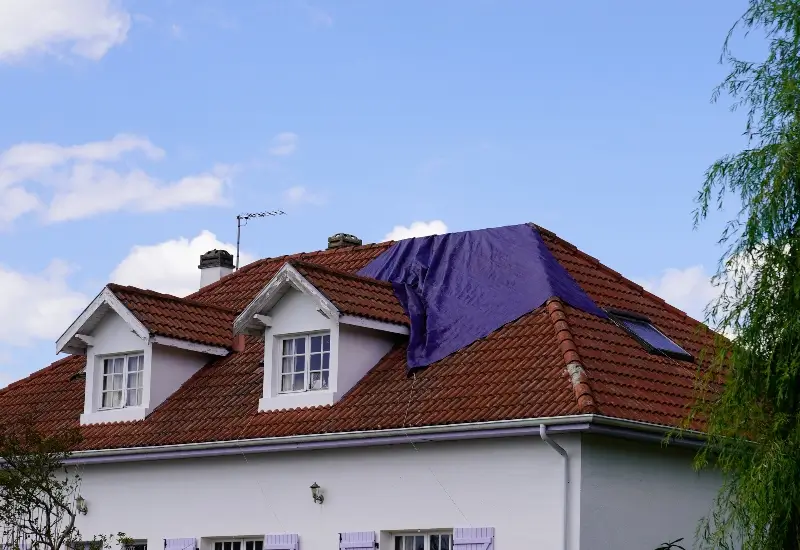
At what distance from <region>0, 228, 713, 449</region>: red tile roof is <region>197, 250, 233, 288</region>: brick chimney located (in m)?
→ 4.88

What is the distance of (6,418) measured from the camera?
2581 centimetres

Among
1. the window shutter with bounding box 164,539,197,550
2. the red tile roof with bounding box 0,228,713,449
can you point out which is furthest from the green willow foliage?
the window shutter with bounding box 164,539,197,550

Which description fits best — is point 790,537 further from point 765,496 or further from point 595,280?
point 595,280

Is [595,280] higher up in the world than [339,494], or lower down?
higher up

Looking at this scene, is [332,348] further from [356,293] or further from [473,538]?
[473,538]

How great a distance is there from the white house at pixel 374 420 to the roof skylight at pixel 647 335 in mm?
53

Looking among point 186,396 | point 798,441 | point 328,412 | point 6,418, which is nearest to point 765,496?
point 798,441

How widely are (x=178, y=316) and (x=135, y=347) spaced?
0.97 m

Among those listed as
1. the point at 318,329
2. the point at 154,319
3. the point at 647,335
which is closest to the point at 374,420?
the point at 318,329

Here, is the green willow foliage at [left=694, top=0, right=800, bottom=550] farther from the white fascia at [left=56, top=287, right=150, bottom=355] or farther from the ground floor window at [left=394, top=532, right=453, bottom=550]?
the white fascia at [left=56, top=287, right=150, bottom=355]

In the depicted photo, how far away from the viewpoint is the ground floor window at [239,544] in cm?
2184

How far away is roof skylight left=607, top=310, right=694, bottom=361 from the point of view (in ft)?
71.7

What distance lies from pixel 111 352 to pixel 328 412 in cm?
497

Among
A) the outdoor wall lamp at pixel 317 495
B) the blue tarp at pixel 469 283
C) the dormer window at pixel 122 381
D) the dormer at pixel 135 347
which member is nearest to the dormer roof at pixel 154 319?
the dormer at pixel 135 347
